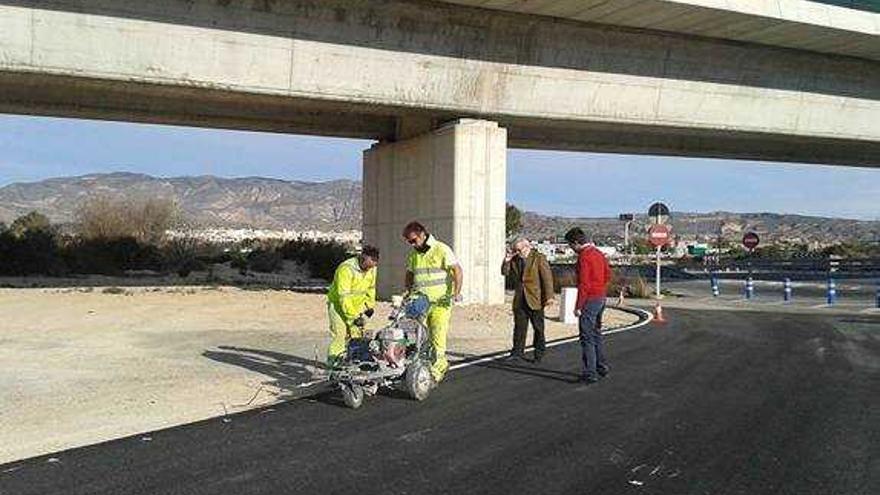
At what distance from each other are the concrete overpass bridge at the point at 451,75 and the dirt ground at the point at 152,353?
4.07 metres

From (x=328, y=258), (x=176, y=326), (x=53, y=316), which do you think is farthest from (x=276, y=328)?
(x=328, y=258)

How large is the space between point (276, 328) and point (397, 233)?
26.1 ft

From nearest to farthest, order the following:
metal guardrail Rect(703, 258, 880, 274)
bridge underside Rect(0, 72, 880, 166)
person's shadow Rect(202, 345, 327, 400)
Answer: person's shadow Rect(202, 345, 327, 400) → bridge underside Rect(0, 72, 880, 166) → metal guardrail Rect(703, 258, 880, 274)

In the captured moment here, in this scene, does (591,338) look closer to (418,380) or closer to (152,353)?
(418,380)

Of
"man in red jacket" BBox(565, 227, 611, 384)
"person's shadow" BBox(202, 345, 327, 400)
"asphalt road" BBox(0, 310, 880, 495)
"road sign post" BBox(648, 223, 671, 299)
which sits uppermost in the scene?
"road sign post" BBox(648, 223, 671, 299)

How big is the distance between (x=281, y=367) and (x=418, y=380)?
10.9ft

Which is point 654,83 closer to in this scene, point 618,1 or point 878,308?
point 618,1

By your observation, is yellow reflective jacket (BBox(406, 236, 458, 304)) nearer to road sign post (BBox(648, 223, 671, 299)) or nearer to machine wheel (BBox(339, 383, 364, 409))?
machine wheel (BBox(339, 383, 364, 409))

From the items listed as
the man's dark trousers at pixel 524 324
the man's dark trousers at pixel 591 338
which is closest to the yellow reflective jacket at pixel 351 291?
the man's dark trousers at pixel 591 338

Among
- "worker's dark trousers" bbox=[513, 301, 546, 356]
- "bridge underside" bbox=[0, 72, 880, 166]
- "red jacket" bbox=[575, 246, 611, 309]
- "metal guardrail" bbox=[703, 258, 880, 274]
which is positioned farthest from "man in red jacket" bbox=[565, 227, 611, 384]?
"metal guardrail" bbox=[703, 258, 880, 274]

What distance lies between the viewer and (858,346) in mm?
15164

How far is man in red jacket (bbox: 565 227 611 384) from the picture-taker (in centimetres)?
1080

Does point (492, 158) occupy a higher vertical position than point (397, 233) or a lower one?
higher

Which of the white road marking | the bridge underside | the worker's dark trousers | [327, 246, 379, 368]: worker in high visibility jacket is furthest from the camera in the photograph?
the bridge underside
